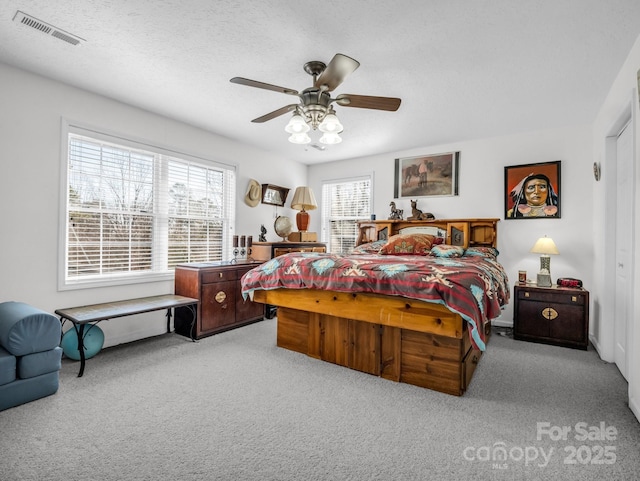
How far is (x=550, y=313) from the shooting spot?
11.9ft

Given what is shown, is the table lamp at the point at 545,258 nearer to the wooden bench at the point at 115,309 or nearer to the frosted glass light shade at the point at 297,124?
the frosted glass light shade at the point at 297,124

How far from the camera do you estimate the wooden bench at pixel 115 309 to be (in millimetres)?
2770

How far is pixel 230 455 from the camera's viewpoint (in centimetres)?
173

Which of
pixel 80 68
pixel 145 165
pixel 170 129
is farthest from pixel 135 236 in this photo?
pixel 80 68

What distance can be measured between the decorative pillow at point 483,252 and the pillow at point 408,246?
48 centimetres

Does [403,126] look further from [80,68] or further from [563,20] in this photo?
[80,68]

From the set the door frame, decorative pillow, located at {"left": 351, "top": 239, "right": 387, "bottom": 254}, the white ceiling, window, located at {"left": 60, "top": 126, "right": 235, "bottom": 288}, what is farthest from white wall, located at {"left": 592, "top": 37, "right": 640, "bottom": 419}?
window, located at {"left": 60, "top": 126, "right": 235, "bottom": 288}

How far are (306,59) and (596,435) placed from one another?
3267 mm

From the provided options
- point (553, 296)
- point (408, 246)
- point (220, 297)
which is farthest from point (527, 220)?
point (220, 297)

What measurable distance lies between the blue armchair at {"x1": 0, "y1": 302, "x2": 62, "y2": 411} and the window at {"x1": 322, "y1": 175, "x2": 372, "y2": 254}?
4214mm

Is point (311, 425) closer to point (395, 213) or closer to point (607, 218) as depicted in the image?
point (607, 218)

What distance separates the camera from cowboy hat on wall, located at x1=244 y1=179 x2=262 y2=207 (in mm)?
5070

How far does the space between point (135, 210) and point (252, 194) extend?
5.72 ft

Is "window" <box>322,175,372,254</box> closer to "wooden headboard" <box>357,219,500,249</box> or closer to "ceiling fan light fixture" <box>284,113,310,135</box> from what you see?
"wooden headboard" <box>357,219,500,249</box>
